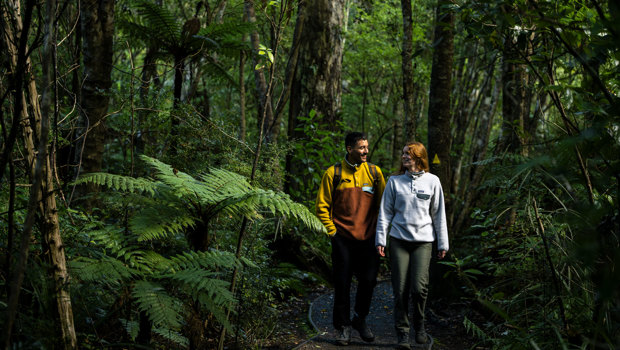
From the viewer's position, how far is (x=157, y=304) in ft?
10.1

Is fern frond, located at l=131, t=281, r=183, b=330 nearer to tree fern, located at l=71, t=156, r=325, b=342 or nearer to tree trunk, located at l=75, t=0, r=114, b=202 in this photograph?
tree fern, located at l=71, t=156, r=325, b=342

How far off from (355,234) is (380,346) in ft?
4.23

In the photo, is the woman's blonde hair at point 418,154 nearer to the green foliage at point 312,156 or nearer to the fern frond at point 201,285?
the fern frond at point 201,285

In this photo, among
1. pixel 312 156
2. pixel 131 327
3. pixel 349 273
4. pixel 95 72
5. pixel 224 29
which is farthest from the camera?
pixel 312 156

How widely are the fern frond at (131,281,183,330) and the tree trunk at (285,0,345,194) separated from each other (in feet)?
22.5

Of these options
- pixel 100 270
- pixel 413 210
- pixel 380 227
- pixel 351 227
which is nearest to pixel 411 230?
pixel 413 210

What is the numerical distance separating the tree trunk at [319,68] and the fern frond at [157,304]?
6853 millimetres

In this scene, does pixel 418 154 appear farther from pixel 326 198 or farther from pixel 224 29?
pixel 224 29

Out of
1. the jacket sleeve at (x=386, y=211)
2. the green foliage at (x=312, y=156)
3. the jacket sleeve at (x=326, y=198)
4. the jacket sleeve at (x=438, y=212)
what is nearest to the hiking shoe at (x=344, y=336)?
the jacket sleeve at (x=386, y=211)

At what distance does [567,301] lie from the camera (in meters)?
3.76

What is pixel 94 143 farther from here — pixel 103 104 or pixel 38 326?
pixel 38 326

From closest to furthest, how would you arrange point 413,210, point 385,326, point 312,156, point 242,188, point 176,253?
1. point 176,253
2. point 242,188
3. point 413,210
4. point 385,326
5. point 312,156

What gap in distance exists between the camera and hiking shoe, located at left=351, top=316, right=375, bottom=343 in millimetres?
5395

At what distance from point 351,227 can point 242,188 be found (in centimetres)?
182
